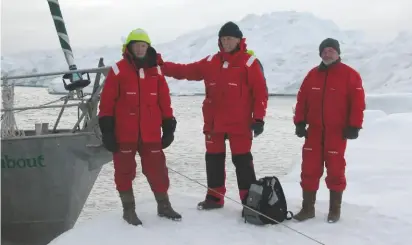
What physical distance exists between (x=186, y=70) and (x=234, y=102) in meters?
0.53

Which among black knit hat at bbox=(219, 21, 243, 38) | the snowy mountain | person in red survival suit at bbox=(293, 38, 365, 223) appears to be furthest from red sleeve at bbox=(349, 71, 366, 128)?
the snowy mountain

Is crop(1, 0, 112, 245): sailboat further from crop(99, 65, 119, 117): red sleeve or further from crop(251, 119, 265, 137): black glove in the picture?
crop(251, 119, 265, 137): black glove

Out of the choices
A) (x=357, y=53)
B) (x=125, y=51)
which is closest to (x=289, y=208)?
(x=125, y=51)

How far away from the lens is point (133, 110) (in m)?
3.70

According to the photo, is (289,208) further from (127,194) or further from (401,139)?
(401,139)

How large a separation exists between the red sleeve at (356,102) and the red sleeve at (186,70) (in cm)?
118

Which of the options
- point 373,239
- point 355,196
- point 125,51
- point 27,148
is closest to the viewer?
point 373,239

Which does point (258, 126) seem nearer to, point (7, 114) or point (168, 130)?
point (168, 130)

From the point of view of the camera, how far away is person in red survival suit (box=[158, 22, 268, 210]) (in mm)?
3934

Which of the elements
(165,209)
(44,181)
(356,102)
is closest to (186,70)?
(165,209)

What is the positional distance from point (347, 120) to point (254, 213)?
100cm

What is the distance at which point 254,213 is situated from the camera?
3.85m

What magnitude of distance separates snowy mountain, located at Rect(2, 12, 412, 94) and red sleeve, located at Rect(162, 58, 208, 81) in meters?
30.1

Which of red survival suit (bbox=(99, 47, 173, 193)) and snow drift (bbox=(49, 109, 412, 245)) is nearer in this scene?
snow drift (bbox=(49, 109, 412, 245))
